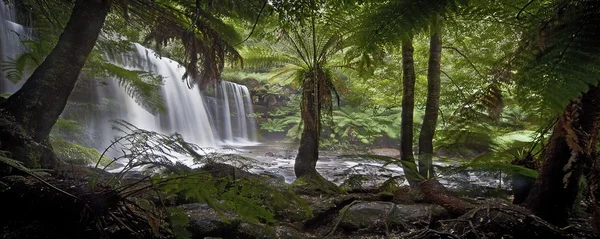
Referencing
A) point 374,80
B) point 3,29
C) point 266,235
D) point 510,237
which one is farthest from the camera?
point 374,80

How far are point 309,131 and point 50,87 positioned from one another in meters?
3.11

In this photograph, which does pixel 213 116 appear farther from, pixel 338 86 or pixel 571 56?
pixel 571 56

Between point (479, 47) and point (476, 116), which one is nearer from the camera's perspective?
point (476, 116)

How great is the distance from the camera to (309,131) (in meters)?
4.36

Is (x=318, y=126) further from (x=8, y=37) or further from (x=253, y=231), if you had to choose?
(x=8, y=37)

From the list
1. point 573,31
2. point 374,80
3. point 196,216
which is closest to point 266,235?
point 196,216

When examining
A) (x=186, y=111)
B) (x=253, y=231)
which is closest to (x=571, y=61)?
(x=253, y=231)

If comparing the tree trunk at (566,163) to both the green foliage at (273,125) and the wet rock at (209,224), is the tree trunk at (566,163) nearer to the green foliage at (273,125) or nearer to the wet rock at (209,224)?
the wet rock at (209,224)

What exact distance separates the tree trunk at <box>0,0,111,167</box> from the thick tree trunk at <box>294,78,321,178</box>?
2.75 metres

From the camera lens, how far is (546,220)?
59.8 inches

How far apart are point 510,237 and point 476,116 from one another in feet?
4.28

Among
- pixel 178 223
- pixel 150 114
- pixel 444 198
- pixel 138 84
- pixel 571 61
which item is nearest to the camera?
pixel 571 61

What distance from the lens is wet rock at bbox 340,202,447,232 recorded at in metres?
2.02

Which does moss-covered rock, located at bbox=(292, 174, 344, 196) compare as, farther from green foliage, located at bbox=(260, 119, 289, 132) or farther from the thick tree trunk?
green foliage, located at bbox=(260, 119, 289, 132)
